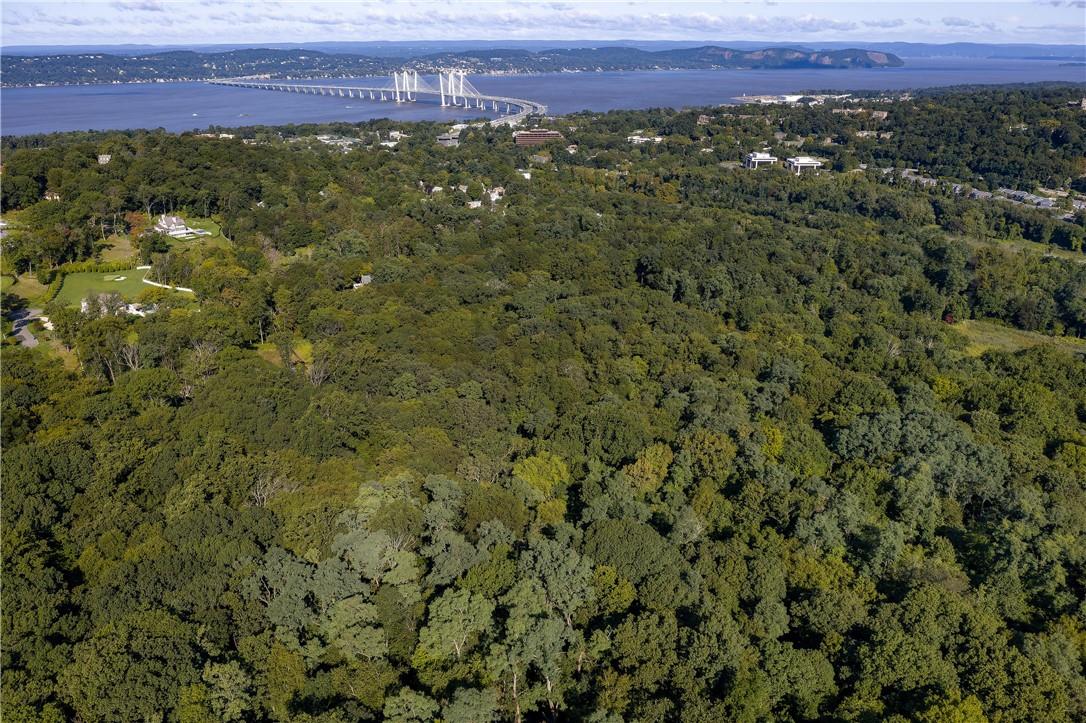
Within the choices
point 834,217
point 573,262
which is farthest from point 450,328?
point 834,217

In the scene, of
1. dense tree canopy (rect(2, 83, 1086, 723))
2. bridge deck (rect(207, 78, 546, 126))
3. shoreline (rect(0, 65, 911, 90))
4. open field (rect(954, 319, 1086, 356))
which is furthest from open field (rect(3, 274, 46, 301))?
shoreline (rect(0, 65, 911, 90))

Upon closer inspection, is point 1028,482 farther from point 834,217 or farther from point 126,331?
point 834,217

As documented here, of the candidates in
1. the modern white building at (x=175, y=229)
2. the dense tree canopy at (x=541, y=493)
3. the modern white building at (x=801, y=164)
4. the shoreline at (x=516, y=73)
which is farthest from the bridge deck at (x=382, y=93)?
the dense tree canopy at (x=541, y=493)

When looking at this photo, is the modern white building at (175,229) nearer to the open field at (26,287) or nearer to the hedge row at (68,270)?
the hedge row at (68,270)

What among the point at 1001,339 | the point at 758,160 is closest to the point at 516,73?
the point at 758,160

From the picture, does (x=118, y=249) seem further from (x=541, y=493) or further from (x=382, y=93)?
(x=382, y=93)

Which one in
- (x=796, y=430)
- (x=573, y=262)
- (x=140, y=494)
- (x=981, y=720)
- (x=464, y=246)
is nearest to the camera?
(x=981, y=720)

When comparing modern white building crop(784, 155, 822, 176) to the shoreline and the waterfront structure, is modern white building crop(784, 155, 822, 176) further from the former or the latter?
the shoreline
